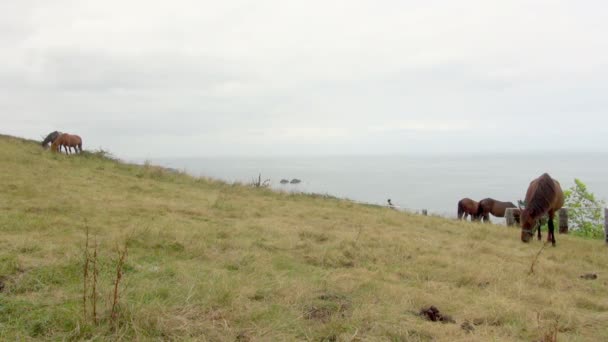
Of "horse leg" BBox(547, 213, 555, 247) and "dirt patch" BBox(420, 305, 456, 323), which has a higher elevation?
"horse leg" BBox(547, 213, 555, 247)

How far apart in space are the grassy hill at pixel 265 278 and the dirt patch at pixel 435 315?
0.43 feet

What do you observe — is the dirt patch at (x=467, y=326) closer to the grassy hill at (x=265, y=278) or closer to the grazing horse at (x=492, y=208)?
the grassy hill at (x=265, y=278)

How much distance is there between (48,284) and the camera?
3814 millimetres

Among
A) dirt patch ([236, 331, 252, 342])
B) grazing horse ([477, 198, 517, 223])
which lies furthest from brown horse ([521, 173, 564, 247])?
grazing horse ([477, 198, 517, 223])

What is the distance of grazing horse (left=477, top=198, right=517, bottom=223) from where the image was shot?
17906 mm

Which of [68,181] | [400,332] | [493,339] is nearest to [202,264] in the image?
[400,332]

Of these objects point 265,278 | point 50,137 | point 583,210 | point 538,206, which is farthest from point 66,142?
point 583,210

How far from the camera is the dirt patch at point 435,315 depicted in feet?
12.7

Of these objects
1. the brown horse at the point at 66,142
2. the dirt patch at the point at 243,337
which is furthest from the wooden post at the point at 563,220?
the brown horse at the point at 66,142

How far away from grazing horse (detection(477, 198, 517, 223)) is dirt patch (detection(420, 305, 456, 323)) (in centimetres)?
1526

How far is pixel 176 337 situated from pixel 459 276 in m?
3.93

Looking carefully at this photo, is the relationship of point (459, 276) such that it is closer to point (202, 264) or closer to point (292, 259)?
point (292, 259)

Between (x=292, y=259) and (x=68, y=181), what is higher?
(x=68, y=181)

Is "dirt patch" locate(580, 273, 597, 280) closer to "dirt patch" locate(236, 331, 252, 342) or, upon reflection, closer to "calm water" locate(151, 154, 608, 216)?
"dirt patch" locate(236, 331, 252, 342)
